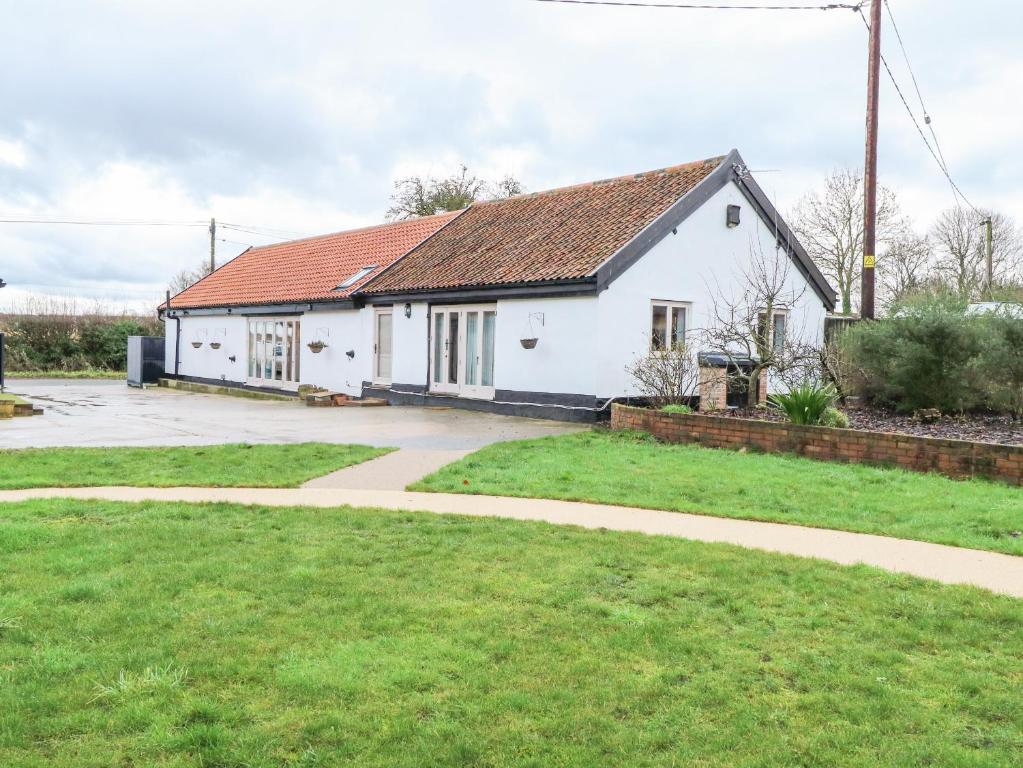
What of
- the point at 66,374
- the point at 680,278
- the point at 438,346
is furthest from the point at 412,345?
the point at 66,374

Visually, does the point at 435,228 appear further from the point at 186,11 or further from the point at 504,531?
the point at 504,531

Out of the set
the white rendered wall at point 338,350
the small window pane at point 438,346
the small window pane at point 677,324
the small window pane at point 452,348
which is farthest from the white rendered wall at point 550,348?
the white rendered wall at point 338,350

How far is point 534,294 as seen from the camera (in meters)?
15.9

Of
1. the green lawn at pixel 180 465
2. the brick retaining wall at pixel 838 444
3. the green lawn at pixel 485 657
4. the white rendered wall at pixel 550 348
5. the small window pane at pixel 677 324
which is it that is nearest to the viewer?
the green lawn at pixel 485 657

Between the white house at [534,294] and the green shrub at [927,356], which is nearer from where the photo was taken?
the green shrub at [927,356]

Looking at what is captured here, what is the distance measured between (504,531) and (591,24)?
38.0 ft

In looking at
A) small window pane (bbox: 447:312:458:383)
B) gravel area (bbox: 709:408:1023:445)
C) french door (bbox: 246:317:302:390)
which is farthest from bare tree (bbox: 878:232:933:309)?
french door (bbox: 246:317:302:390)

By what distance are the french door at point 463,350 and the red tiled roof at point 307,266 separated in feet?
10.3

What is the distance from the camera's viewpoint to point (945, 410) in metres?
13.7

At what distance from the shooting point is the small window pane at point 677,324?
16797 mm

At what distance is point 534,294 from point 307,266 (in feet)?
37.9

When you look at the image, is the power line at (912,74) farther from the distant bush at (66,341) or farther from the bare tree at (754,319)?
the distant bush at (66,341)

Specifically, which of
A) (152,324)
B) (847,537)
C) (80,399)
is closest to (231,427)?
(80,399)

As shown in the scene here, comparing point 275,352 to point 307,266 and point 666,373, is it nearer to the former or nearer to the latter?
point 307,266
